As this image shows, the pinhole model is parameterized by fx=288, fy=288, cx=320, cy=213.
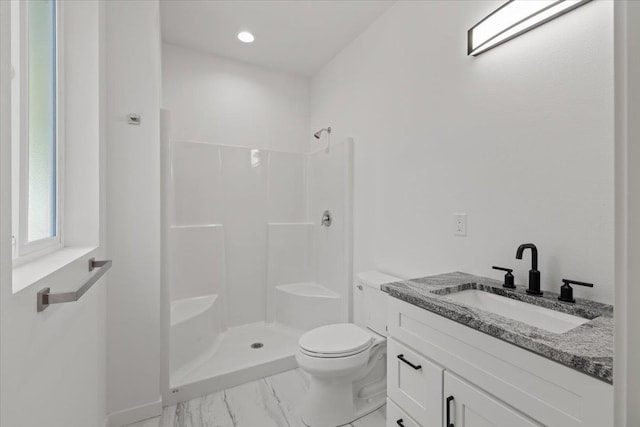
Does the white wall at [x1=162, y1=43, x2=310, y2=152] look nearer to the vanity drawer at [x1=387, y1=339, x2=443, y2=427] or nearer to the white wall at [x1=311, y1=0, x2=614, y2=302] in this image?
the white wall at [x1=311, y1=0, x2=614, y2=302]

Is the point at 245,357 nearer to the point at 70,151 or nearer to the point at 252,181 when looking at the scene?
the point at 252,181

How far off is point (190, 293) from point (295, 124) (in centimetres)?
199

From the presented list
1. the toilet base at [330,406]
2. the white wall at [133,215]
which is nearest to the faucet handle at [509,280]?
the toilet base at [330,406]

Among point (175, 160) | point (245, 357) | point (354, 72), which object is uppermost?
point (354, 72)

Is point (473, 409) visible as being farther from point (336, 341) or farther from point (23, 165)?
point (23, 165)

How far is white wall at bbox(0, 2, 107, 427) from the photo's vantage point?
0.58 metres

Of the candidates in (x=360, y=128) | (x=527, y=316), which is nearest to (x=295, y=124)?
(x=360, y=128)

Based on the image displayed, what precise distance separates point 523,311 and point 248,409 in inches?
63.8

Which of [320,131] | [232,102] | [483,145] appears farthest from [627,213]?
[232,102]

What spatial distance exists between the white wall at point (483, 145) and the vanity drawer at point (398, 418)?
74 centimetres

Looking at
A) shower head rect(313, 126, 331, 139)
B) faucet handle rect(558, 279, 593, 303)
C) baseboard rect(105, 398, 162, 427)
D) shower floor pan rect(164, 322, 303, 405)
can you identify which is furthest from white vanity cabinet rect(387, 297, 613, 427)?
shower head rect(313, 126, 331, 139)

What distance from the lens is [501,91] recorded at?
136 centimetres

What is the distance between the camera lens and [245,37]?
2.44m

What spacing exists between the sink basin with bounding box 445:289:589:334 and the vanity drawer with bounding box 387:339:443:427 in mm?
330
